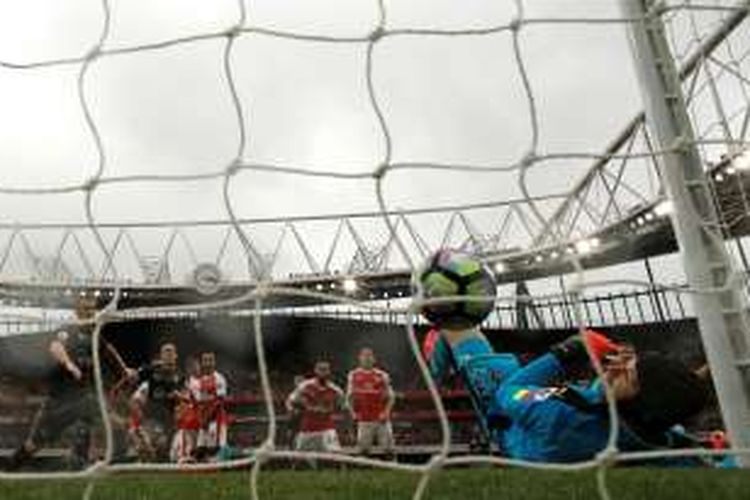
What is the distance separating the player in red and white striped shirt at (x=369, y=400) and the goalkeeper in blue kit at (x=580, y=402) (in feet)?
19.6

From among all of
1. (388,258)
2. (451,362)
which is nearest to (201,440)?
(451,362)

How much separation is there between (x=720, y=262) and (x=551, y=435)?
0.92m

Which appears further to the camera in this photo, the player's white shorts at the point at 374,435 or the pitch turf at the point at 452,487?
the player's white shorts at the point at 374,435

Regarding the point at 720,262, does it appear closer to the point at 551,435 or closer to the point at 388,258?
the point at 551,435

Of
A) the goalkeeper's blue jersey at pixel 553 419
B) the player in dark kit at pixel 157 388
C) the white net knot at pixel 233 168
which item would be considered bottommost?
the goalkeeper's blue jersey at pixel 553 419

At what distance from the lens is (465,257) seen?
416 centimetres

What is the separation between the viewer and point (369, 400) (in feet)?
33.5

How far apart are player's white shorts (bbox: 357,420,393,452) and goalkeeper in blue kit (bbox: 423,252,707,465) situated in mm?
5474

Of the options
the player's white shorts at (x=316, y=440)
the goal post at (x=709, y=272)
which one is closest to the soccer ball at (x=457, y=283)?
the goal post at (x=709, y=272)

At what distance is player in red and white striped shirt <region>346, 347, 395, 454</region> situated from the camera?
33.3ft

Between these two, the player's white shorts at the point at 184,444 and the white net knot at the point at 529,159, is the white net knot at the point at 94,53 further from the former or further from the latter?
the player's white shorts at the point at 184,444

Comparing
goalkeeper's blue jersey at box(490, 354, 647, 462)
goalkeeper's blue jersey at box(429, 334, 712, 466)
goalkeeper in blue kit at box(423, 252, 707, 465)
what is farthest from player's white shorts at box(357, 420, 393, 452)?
goalkeeper's blue jersey at box(490, 354, 647, 462)

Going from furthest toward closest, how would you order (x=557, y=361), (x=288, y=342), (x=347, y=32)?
(x=288, y=342) → (x=557, y=361) → (x=347, y=32)

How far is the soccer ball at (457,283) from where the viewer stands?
3980 millimetres
